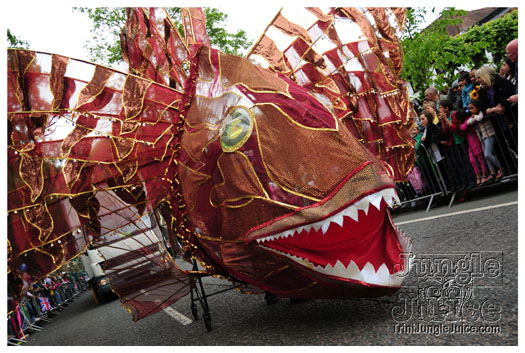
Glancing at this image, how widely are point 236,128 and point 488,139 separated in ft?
15.6

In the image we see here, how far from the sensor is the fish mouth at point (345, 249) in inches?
96.8

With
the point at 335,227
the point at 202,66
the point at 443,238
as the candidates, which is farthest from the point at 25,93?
the point at 443,238

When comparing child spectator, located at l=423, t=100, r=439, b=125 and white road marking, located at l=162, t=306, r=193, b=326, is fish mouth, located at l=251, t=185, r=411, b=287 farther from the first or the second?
child spectator, located at l=423, t=100, r=439, b=125

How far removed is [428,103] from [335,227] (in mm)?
6159

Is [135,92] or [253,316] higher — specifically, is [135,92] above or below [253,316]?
above

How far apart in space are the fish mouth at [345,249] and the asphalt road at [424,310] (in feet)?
1.17

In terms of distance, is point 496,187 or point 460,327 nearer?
point 460,327

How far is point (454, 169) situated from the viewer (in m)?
6.95

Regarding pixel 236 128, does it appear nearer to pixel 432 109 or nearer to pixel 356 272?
pixel 356 272

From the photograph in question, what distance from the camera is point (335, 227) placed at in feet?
7.99

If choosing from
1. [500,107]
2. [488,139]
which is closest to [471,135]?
[488,139]

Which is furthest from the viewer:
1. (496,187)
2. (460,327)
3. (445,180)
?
(445,180)

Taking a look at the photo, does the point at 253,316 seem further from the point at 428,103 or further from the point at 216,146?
the point at 428,103

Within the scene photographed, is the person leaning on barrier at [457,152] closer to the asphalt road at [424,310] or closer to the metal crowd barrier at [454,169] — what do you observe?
the metal crowd barrier at [454,169]
